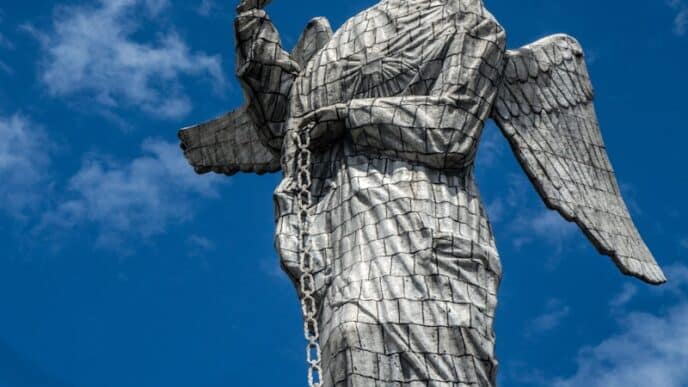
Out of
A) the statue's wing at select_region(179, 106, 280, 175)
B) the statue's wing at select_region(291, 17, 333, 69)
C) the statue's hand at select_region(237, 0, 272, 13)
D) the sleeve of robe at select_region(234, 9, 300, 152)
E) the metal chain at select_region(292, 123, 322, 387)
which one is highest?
the statue's wing at select_region(291, 17, 333, 69)

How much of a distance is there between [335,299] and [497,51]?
1964mm

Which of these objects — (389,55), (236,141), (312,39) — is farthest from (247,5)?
(236,141)

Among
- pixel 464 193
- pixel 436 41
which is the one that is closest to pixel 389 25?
pixel 436 41

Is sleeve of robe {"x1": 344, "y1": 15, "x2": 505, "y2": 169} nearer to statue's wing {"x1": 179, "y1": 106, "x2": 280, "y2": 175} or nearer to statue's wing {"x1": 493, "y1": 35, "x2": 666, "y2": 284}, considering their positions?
statue's wing {"x1": 493, "y1": 35, "x2": 666, "y2": 284}

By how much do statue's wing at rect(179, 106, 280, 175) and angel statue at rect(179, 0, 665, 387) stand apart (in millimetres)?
1001

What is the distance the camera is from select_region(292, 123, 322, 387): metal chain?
34.2ft

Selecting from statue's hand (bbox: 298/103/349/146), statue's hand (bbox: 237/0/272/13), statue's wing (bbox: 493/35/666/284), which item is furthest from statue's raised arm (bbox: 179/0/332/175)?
statue's wing (bbox: 493/35/666/284)

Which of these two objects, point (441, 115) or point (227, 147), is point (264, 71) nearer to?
point (441, 115)

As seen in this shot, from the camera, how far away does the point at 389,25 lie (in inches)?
458

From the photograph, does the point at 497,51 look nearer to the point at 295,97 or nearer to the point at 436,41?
the point at 436,41

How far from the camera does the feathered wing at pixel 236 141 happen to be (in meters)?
12.8

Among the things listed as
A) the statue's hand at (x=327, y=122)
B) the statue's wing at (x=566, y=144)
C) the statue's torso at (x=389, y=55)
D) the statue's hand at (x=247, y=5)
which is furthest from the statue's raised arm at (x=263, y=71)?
the statue's wing at (x=566, y=144)

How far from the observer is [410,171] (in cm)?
1101

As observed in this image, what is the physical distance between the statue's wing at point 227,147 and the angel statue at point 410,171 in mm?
1001
